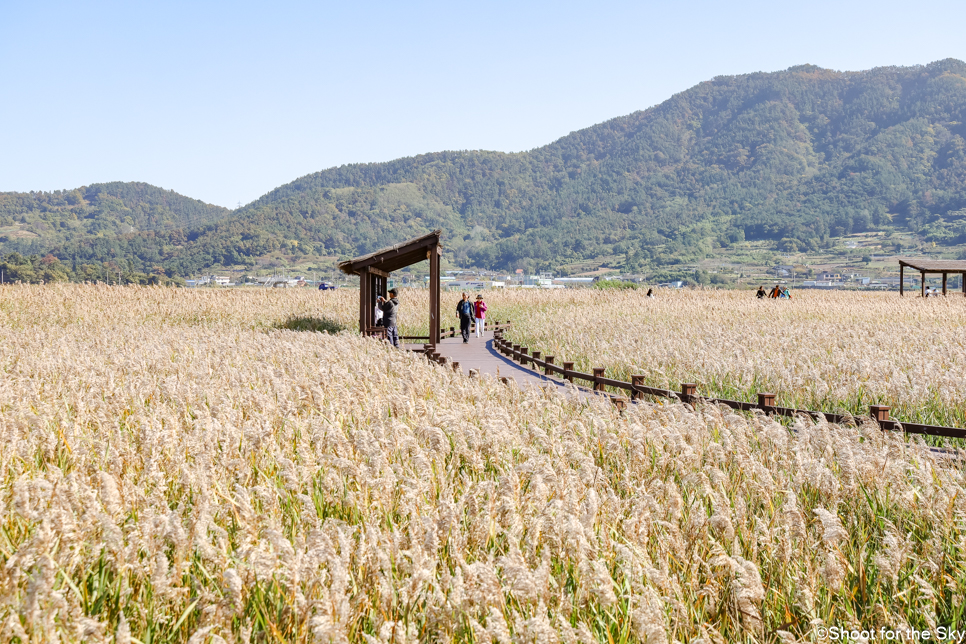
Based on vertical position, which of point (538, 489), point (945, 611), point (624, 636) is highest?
point (538, 489)

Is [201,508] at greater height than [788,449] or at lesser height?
greater

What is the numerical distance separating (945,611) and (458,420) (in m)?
3.23

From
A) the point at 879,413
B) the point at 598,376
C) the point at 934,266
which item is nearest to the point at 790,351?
the point at 598,376

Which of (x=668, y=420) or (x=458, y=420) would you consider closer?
(x=458, y=420)

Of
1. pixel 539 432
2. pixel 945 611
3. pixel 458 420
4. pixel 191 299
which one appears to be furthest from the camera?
pixel 191 299

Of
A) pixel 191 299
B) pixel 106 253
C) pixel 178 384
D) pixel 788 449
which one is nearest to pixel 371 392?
pixel 178 384

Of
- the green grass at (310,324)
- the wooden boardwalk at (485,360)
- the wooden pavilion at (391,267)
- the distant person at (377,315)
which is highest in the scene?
the wooden pavilion at (391,267)

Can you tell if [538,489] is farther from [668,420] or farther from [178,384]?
[178,384]

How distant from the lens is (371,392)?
7512 mm

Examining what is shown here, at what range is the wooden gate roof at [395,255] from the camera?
17.5 m

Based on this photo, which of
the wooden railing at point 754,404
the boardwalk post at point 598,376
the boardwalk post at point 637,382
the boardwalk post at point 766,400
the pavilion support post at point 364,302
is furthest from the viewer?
the pavilion support post at point 364,302

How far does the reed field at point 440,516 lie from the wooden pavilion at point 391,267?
8.79 m

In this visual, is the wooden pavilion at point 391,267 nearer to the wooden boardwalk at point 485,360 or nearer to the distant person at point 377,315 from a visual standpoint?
the distant person at point 377,315

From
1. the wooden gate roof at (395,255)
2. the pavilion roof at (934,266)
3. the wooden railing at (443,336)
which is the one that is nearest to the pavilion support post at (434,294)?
the wooden gate roof at (395,255)
